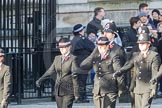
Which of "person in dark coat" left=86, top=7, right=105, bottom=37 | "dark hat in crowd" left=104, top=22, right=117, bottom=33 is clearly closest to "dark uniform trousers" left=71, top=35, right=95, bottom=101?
"person in dark coat" left=86, top=7, right=105, bottom=37

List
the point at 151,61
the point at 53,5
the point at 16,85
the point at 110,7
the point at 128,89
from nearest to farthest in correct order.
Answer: the point at 151,61
the point at 128,89
the point at 16,85
the point at 53,5
the point at 110,7

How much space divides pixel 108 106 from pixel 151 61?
1247mm

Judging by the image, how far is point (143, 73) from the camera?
52.3 feet

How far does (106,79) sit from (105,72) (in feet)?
0.47

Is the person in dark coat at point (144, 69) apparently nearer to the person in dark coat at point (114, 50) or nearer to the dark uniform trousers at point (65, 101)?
the person in dark coat at point (114, 50)

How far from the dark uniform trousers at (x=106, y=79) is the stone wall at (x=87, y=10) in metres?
13.0

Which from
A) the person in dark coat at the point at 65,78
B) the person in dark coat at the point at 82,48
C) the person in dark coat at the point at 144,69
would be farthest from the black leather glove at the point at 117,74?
the person in dark coat at the point at 82,48

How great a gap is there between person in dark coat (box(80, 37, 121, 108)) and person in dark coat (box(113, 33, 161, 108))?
0.28 m

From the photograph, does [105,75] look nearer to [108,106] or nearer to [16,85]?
[108,106]

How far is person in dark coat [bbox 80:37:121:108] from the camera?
52.5ft

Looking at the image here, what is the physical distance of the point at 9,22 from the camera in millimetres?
20109

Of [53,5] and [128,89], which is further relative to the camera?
[53,5]

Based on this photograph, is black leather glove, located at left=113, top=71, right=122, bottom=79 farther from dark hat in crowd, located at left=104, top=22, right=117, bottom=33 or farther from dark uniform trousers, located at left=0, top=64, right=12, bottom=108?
dark uniform trousers, located at left=0, top=64, right=12, bottom=108

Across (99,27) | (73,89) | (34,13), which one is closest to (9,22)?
(34,13)
